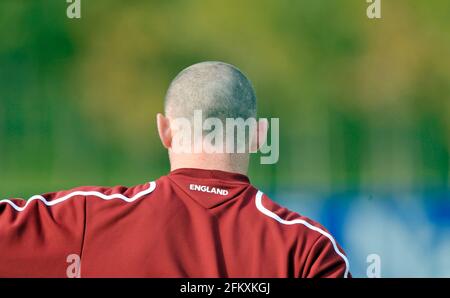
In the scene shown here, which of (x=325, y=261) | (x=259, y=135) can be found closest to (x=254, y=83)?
(x=259, y=135)

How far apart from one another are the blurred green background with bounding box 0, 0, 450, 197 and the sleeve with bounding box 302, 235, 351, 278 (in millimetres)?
3356

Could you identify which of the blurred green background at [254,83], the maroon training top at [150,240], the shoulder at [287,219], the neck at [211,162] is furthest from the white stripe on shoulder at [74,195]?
the blurred green background at [254,83]

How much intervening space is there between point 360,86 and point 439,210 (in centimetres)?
91

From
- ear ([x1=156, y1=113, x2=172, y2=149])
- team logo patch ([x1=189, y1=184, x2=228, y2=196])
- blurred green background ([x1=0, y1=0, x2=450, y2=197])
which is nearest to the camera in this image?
team logo patch ([x1=189, y1=184, x2=228, y2=196])

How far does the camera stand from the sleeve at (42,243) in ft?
4.99

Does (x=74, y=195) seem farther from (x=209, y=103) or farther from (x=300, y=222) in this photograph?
(x=300, y=222)

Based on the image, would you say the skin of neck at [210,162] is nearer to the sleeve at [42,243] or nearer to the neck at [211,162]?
the neck at [211,162]

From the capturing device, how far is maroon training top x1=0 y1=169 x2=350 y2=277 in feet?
4.94

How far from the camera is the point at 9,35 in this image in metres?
5.05

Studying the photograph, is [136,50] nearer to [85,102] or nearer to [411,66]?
[85,102]

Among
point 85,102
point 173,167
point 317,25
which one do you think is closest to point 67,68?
point 85,102

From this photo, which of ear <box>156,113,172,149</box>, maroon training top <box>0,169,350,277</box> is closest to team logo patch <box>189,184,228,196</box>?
maroon training top <box>0,169,350,277</box>

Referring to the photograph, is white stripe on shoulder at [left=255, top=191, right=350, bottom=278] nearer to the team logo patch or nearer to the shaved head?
the team logo patch

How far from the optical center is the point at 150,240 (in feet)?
4.96
